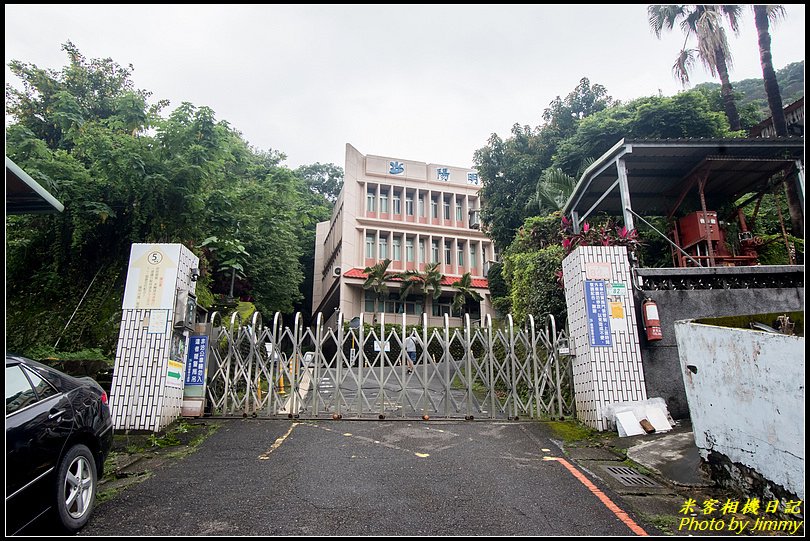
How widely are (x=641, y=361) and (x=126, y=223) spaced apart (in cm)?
1040

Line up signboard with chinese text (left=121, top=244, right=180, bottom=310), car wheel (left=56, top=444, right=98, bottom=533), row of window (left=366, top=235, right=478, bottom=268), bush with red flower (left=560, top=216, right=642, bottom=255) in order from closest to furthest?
1. car wheel (left=56, top=444, right=98, bottom=533)
2. signboard with chinese text (left=121, top=244, right=180, bottom=310)
3. bush with red flower (left=560, top=216, right=642, bottom=255)
4. row of window (left=366, top=235, right=478, bottom=268)

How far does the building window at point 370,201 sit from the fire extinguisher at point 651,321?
25675 mm

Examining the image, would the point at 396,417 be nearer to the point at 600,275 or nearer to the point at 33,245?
the point at 600,275

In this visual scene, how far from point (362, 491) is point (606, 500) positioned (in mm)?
2183

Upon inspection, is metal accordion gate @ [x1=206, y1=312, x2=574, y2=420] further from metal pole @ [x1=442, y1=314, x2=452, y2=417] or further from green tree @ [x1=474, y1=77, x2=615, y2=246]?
green tree @ [x1=474, y1=77, x2=615, y2=246]

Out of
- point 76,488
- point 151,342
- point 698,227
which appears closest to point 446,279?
point 698,227

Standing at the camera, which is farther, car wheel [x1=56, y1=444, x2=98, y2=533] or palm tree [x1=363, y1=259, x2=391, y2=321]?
palm tree [x1=363, y1=259, x2=391, y2=321]

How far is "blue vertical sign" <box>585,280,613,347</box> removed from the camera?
7.76 metres

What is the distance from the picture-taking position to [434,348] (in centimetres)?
2514

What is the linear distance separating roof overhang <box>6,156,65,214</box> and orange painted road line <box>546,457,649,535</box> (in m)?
6.48

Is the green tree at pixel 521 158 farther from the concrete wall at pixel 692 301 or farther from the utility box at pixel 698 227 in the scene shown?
the concrete wall at pixel 692 301

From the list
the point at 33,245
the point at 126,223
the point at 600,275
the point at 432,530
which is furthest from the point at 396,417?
the point at 33,245

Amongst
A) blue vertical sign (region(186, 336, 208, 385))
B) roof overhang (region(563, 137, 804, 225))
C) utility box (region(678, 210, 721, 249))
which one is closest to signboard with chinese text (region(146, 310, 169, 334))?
blue vertical sign (region(186, 336, 208, 385))

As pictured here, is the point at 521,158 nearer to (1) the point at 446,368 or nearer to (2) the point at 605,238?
(2) the point at 605,238
